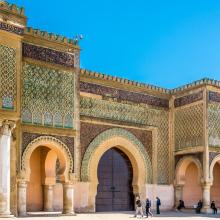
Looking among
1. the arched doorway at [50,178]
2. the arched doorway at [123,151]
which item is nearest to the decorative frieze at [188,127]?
the arched doorway at [123,151]

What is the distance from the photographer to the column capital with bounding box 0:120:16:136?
1155 centimetres

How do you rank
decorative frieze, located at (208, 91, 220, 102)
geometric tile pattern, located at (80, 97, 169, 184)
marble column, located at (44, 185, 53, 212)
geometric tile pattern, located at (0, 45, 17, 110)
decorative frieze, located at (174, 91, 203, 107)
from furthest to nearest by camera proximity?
decorative frieze, located at (174, 91, 203, 107), decorative frieze, located at (208, 91, 220, 102), geometric tile pattern, located at (80, 97, 169, 184), marble column, located at (44, 185, 53, 212), geometric tile pattern, located at (0, 45, 17, 110)

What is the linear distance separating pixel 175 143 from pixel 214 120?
1.70 meters

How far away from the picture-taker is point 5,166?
11.4 metres

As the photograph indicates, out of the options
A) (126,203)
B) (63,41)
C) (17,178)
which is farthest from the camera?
(126,203)

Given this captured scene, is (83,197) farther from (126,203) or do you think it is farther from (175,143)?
(175,143)

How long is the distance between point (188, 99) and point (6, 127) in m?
7.73

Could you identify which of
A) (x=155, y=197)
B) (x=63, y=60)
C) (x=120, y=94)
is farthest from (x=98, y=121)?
(x=155, y=197)

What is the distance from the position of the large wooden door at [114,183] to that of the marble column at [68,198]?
2.20 metres

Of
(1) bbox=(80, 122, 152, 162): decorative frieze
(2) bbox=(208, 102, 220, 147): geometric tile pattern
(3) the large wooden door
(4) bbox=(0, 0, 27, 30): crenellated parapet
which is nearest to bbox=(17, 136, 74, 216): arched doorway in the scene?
(1) bbox=(80, 122, 152, 162): decorative frieze

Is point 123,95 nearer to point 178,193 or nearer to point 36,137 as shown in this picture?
point 178,193

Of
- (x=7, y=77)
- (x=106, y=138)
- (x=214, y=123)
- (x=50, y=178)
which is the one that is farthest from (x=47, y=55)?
(x=214, y=123)

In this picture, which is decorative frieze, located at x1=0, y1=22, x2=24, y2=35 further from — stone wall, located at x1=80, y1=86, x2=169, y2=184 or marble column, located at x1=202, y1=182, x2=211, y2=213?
marble column, located at x1=202, y1=182, x2=211, y2=213

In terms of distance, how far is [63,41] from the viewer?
13.9 meters
